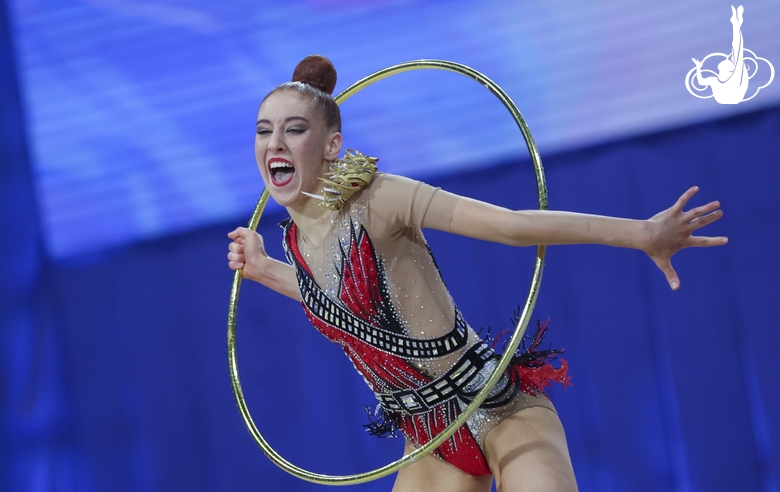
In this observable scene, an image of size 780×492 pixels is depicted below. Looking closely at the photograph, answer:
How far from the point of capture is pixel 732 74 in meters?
3.34

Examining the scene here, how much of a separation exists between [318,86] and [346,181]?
1.09 feet

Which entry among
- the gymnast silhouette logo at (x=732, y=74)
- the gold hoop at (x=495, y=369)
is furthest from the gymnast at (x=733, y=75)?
the gold hoop at (x=495, y=369)

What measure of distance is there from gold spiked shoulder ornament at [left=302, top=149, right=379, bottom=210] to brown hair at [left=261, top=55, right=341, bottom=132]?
6.2 inches

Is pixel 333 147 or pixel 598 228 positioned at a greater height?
pixel 333 147

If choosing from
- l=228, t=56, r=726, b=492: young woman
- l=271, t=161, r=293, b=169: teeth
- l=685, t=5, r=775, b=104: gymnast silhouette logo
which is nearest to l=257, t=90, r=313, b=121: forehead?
l=228, t=56, r=726, b=492: young woman

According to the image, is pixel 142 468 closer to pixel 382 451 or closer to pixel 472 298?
pixel 382 451

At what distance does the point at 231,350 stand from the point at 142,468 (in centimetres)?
178

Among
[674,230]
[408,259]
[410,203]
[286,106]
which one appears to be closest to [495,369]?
[408,259]

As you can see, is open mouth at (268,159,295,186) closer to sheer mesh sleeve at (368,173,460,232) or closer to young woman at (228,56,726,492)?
young woman at (228,56,726,492)

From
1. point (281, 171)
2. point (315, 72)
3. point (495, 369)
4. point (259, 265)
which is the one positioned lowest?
point (495, 369)

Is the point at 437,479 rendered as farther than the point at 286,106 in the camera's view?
Yes

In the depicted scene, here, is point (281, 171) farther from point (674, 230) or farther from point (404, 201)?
point (674, 230)

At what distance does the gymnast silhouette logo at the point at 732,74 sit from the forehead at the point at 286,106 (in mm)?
1878

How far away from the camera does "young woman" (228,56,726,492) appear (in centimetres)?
204
